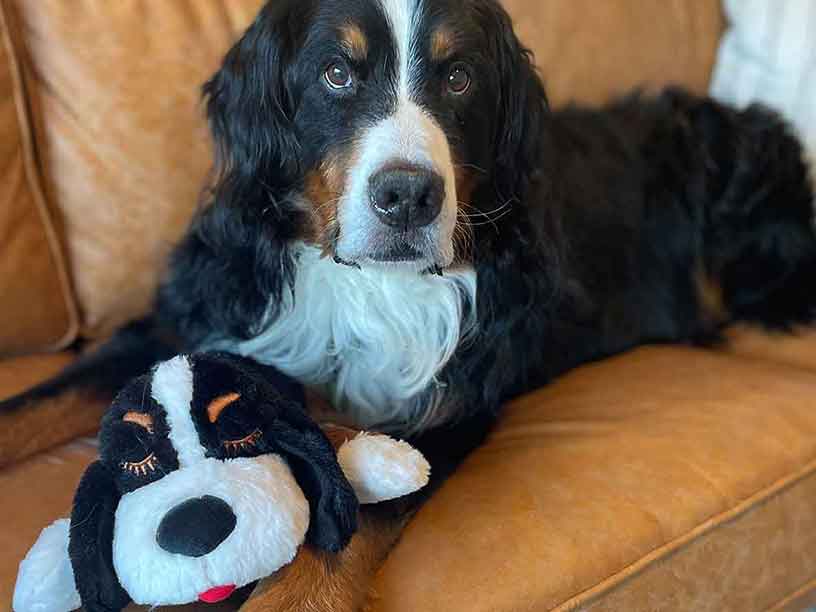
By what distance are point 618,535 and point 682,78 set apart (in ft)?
4.88

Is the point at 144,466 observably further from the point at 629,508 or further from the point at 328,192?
the point at 629,508

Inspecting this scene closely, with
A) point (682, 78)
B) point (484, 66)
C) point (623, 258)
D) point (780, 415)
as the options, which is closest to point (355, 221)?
point (484, 66)

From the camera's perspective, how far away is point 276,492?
1.01 m

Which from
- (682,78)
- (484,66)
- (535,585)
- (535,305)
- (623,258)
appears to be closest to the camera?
(535,585)

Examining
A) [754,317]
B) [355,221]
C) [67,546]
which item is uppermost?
[355,221]

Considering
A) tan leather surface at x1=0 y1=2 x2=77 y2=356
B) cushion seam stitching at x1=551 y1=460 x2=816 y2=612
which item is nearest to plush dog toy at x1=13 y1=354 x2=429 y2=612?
cushion seam stitching at x1=551 y1=460 x2=816 y2=612

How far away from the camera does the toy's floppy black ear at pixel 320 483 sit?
106 cm

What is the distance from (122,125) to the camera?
169 cm

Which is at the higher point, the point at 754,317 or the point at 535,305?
the point at 535,305

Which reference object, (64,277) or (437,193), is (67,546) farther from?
(64,277)

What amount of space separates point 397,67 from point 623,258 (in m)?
0.85

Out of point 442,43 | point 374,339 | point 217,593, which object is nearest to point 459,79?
point 442,43

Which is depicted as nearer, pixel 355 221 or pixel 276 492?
pixel 276 492

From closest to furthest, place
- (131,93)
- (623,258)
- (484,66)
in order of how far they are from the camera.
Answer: (484,66)
(131,93)
(623,258)
